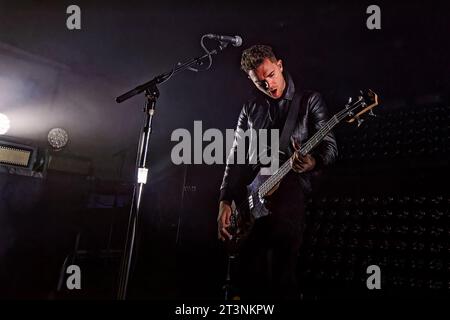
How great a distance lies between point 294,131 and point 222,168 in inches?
30.7

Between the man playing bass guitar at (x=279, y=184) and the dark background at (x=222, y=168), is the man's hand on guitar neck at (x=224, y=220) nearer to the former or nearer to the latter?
the man playing bass guitar at (x=279, y=184)

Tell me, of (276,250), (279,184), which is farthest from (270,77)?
(276,250)

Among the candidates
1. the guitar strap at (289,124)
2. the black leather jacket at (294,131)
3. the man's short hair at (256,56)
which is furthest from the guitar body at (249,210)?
the man's short hair at (256,56)

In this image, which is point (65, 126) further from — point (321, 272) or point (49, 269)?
point (321, 272)

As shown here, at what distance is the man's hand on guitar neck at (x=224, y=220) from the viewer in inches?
88.9

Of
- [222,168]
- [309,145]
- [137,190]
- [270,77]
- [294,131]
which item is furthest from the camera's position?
[222,168]

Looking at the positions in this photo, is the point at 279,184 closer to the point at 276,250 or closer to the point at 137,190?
the point at 276,250

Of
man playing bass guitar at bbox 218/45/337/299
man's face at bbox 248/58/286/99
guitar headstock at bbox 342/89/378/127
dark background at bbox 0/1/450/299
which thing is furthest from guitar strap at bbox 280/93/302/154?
dark background at bbox 0/1/450/299

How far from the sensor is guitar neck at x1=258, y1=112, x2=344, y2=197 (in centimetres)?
192

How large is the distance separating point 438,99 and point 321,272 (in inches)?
56.7

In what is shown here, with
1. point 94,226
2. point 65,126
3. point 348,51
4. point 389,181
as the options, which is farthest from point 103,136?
point 389,181

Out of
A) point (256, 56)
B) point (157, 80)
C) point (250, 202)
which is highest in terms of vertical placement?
point (256, 56)

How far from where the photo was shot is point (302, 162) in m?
1.89

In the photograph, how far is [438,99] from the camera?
7.02 feet
